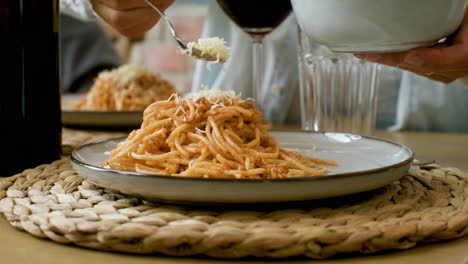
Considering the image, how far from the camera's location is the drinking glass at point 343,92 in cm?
150

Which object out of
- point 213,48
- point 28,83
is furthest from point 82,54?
point 213,48

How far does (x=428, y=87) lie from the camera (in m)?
1.98

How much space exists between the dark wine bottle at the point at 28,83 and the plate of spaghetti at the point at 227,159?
5.9 inches

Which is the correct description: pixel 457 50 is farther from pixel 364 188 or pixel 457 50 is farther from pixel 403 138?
pixel 403 138

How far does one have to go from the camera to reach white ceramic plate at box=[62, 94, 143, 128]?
5.18ft

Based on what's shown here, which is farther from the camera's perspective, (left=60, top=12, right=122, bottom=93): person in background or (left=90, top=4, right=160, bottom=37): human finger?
(left=60, top=12, right=122, bottom=93): person in background

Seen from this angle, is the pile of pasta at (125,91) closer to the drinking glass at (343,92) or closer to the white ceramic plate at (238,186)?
the drinking glass at (343,92)

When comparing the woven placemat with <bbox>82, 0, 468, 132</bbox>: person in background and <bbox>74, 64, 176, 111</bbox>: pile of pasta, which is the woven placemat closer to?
<bbox>82, 0, 468, 132</bbox>: person in background

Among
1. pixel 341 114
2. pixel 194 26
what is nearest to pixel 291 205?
pixel 341 114

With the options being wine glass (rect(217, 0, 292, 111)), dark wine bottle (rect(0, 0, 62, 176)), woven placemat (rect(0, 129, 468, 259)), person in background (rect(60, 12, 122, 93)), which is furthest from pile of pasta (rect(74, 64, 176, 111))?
person in background (rect(60, 12, 122, 93))

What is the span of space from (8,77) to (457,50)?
75cm

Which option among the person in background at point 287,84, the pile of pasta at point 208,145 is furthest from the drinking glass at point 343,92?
the pile of pasta at point 208,145

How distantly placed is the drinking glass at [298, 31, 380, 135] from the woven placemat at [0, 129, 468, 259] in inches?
25.3

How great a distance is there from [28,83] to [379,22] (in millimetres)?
642
